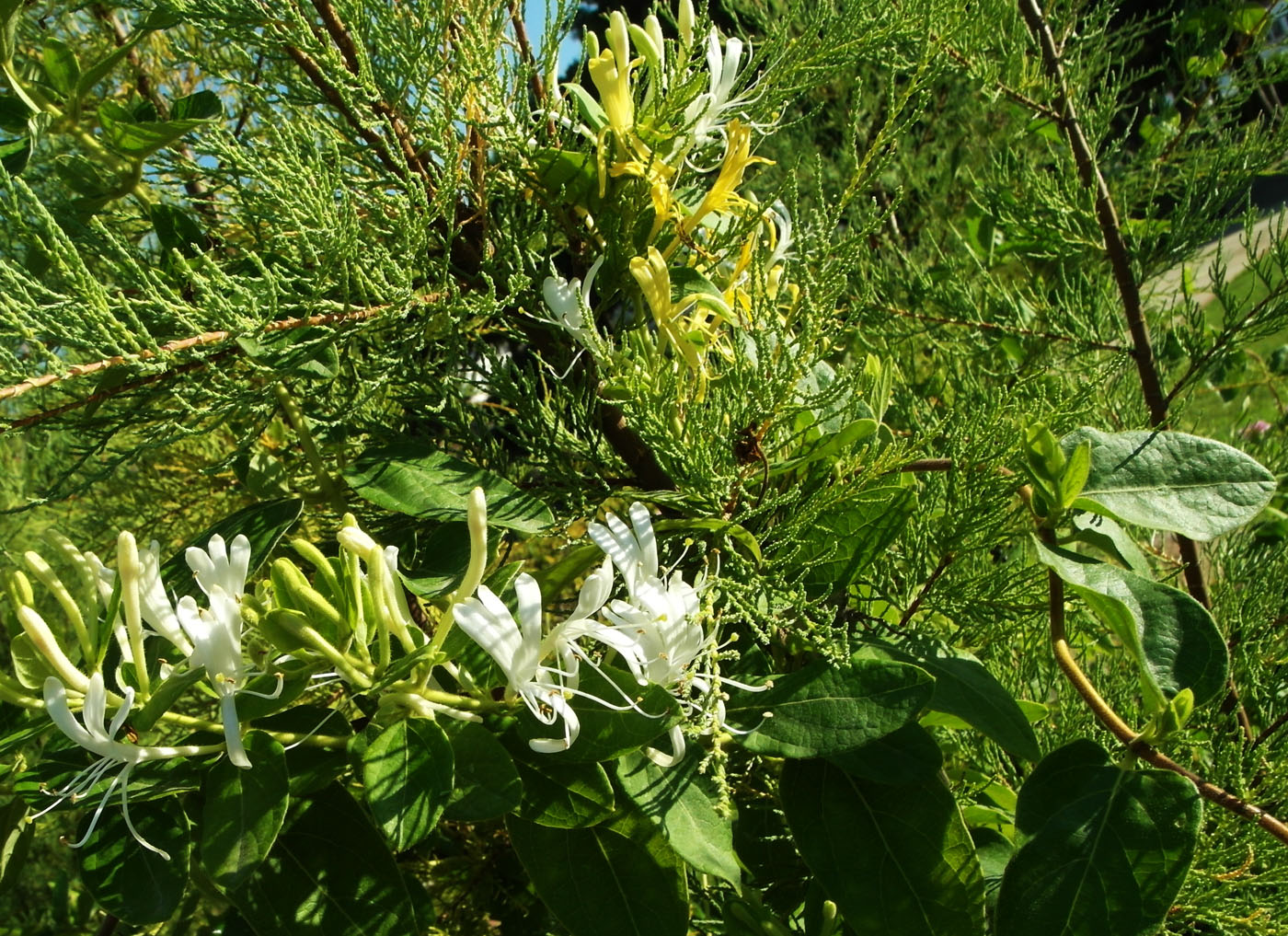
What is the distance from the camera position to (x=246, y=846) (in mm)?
455

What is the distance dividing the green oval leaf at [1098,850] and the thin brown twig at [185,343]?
0.46 meters

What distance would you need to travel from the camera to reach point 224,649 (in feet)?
1.45

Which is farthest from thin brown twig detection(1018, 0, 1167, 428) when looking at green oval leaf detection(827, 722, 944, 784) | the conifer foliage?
green oval leaf detection(827, 722, 944, 784)

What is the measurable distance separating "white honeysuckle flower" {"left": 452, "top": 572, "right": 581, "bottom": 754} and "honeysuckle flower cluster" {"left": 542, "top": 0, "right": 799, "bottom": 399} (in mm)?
174

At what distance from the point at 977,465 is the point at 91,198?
0.60 meters

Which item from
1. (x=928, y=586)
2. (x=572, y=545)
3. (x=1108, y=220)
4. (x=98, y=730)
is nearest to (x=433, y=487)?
(x=572, y=545)

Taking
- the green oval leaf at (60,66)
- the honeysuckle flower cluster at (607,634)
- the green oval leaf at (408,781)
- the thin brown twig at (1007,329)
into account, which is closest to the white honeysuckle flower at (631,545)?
the honeysuckle flower cluster at (607,634)

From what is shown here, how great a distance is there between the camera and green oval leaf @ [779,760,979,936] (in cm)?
55

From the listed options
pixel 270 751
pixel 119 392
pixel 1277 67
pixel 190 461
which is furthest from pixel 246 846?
pixel 1277 67

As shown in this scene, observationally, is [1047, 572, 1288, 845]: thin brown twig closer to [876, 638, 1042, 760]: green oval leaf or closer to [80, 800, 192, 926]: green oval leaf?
[876, 638, 1042, 760]: green oval leaf

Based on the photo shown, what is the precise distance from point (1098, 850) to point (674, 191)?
475 mm

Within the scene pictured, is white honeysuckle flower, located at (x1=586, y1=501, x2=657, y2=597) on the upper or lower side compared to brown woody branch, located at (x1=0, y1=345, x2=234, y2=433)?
lower

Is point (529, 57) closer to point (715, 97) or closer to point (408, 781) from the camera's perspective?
point (715, 97)

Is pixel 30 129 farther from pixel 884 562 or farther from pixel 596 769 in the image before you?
pixel 884 562
